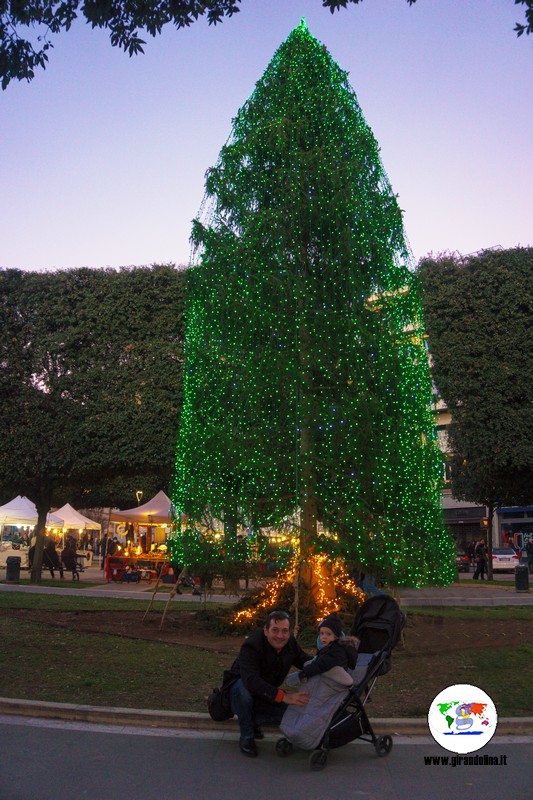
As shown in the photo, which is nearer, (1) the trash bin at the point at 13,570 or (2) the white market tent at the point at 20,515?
(1) the trash bin at the point at 13,570

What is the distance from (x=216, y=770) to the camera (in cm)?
548

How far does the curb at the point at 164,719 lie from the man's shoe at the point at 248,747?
0.63 metres

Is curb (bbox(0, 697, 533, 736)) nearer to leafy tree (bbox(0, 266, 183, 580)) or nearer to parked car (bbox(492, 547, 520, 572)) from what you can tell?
leafy tree (bbox(0, 266, 183, 580))

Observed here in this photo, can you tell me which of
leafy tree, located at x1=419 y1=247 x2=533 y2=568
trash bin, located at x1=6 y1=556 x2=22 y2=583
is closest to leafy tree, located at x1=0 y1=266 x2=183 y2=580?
trash bin, located at x1=6 y1=556 x2=22 y2=583

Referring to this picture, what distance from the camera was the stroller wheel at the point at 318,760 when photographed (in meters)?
5.56

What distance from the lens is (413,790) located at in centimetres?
514

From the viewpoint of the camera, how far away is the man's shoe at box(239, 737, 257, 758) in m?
5.89

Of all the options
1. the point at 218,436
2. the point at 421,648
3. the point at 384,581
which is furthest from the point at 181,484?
the point at 421,648

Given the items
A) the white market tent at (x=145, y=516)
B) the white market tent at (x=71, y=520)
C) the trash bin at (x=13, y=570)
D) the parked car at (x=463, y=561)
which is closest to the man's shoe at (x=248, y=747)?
the trash bin at (x=13, y=570)

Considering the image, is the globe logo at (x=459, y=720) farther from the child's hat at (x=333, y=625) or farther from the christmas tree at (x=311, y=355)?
the christmas tree at (x=311, y=355)

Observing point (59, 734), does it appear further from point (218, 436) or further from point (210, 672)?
point (218, 436)

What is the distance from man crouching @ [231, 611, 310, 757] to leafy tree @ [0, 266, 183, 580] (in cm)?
1901

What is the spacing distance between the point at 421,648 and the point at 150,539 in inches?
1079

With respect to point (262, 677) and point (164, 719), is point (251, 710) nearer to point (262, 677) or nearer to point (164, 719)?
point (262, 677)
